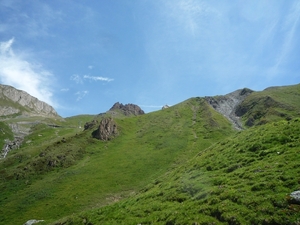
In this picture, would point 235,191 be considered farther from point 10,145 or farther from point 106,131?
point 10,145

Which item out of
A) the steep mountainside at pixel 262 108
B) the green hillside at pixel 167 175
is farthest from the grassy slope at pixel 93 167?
the steep mountainside at pixel 262 108

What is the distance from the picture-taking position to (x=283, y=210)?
14922mm

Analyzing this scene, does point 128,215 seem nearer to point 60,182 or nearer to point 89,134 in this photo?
point 60,182

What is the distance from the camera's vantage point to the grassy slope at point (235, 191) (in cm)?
1618

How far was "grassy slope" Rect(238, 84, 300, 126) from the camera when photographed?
11224cm

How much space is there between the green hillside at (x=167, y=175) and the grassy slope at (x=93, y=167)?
28cm

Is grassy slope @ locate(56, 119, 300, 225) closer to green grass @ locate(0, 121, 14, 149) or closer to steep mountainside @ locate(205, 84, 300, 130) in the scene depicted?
steep mountainside @ locate(205, 84, 300, 130)

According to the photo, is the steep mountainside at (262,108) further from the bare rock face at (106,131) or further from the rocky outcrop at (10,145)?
the rocky outcrop at (10,145)

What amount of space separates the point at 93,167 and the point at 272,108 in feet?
333

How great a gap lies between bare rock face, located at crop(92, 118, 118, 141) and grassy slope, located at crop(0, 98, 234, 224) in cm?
302

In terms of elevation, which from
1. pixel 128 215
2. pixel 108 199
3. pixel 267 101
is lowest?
pixel 108 199

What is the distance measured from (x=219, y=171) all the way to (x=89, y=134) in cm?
8410

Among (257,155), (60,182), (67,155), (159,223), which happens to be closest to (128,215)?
(159,223)

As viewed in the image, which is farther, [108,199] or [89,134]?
[89,134]
